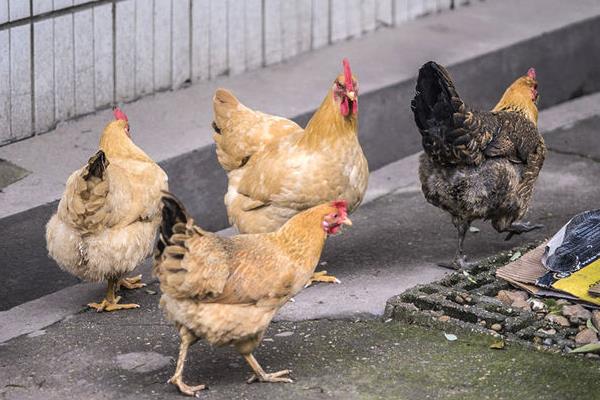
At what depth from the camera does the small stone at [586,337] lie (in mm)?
6668

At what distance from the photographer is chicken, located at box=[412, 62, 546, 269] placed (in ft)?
24.4

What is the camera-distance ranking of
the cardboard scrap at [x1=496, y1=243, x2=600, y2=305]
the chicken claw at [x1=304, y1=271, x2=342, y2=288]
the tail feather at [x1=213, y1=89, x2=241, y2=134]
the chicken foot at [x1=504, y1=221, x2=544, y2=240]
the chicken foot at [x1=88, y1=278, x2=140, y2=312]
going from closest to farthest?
the cardboard scrap at [x1=496, y1=243, x2=600, y2=305] < the chicken foot at [x1=88, y1=278, x2=140, y2=312] < the chicken claw at [x1=304, y1=271, x2=342, y2=288] < the tail feather at [x1=213, y1=89, x2=241, y2=134] < the chicken foot at [x1=504, y1=221, x2=544, y2=240]

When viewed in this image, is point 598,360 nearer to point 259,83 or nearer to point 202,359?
point 202,359

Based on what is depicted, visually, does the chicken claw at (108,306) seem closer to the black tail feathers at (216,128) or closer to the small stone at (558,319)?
the black tail feathers at (216,128)

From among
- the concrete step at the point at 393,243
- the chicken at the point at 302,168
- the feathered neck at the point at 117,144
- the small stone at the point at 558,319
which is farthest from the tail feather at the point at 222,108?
the small stone at the point at 558,319

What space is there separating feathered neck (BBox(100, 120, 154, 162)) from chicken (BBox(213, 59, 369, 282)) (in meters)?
0.67

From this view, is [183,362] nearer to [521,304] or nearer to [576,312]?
[521,304]

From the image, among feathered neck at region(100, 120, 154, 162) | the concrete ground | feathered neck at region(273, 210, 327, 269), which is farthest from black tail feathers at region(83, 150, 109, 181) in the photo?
feathered neck at region(273, 210, 327, 269)

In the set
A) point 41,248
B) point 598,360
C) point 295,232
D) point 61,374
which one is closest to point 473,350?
point 598,360

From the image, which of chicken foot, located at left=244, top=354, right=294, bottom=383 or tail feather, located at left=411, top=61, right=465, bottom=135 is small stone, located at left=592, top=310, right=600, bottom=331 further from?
chicken foot, located at left=244, top=354, right=294, bottom=383

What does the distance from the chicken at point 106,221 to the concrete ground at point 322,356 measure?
0.36 meters

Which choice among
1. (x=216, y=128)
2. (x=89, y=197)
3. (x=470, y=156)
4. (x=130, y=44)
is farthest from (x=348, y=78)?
(x=130, y=44)

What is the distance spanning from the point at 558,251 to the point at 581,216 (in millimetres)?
321

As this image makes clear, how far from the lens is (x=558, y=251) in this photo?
24.0ft
